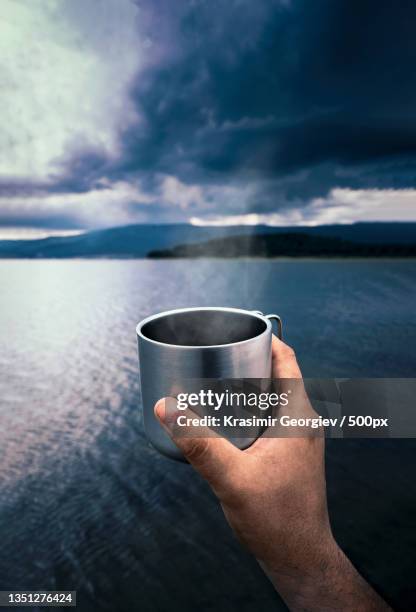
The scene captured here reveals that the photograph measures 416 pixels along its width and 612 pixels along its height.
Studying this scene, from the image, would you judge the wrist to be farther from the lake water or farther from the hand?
the lake water

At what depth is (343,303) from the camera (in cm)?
2117

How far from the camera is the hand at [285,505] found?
1215mm

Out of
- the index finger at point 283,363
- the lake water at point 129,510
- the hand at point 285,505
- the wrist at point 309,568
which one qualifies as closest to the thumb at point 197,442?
the hand at point 285,505

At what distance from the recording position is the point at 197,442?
3.76 feet

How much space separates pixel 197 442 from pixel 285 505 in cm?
48

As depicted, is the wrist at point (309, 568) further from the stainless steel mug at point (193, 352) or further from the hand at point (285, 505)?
the stainless steel mug at point (193, 352)

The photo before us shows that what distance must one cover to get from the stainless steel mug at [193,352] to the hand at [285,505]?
103 millimetres

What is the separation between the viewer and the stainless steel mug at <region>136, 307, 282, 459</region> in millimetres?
1148

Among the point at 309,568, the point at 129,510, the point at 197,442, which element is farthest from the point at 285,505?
the point at 129,510

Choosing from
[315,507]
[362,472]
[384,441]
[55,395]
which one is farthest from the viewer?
[55,395]

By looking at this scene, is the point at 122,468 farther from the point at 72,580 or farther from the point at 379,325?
the point at 379,325

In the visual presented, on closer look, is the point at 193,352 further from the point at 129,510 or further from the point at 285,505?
the point at 129,510

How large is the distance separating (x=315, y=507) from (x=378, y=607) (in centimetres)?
51

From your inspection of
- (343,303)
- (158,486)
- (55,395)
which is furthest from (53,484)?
(343,303)
